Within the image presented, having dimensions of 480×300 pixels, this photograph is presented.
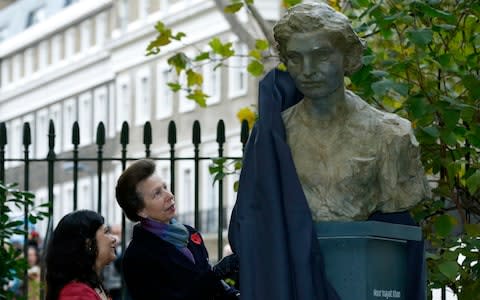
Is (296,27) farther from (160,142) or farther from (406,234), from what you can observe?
(160,142)

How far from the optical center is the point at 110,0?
228 feet

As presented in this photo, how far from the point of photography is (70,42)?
249ft

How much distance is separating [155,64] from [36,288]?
4863 centimetres

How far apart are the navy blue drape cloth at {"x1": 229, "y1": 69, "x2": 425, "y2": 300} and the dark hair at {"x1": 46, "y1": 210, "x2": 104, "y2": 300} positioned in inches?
42.8

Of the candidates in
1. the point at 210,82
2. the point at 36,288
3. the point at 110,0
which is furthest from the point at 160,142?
the point at 36,288

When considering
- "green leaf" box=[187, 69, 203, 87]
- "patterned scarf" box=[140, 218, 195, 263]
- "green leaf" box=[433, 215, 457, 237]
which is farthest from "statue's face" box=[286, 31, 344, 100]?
"green leaf" box=[187, 69, 203, 87]

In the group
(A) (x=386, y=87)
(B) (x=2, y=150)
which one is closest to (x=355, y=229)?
(A) (x=386, y=87)

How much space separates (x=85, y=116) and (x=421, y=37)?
57.3 m

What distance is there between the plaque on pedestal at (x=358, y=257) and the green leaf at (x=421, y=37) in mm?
2524

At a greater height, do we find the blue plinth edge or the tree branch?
the tree branch

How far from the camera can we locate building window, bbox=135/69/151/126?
62438 mm

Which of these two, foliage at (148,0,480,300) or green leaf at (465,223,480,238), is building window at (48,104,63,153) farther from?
green leaf at (465,223,480,238)

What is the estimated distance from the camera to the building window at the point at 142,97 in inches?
2458

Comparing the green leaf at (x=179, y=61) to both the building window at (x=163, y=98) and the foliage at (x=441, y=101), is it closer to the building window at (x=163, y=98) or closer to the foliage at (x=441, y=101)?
the foliage at (x=441, y=101)
